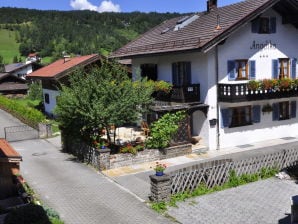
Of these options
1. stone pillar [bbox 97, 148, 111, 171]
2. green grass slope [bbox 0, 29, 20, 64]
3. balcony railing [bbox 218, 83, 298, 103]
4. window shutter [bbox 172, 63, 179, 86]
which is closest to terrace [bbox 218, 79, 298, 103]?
balcony railing [bbox 218, 83, 298, 103]

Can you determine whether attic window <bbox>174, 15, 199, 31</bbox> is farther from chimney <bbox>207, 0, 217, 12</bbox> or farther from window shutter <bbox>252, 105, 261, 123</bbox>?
window shutter <bbox>252, 105, 261, 123</bbox>

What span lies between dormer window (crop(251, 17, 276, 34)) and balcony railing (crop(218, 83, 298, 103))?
355 cm

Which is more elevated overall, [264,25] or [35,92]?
[264,25]

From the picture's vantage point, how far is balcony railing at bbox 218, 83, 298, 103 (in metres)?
21.2

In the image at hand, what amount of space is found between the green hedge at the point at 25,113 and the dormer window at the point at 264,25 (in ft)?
54.1

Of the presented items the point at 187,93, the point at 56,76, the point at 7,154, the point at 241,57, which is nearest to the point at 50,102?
the point at 56,76

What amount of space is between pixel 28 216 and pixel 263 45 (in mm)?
17168

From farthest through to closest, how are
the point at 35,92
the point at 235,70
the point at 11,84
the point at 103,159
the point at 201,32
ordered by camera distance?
the point at 11,84 < the point at 35,92 < the point at 201,32 < the point at 235,70 < the point at 103,159

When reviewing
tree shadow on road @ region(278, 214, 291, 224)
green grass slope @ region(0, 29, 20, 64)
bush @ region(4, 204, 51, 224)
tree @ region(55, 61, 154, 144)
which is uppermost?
green grass slope @ region(0, 29, 20, 64)

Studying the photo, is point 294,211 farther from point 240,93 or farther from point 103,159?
point 240,93

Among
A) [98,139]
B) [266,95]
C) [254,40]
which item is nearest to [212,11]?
[254,40]

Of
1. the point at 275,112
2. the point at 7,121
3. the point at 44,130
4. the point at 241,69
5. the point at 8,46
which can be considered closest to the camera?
the point at 241,69

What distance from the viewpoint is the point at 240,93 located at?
2139 cm

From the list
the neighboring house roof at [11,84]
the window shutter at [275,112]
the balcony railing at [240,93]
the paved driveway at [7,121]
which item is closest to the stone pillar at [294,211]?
the balcony railing at [240,93]
